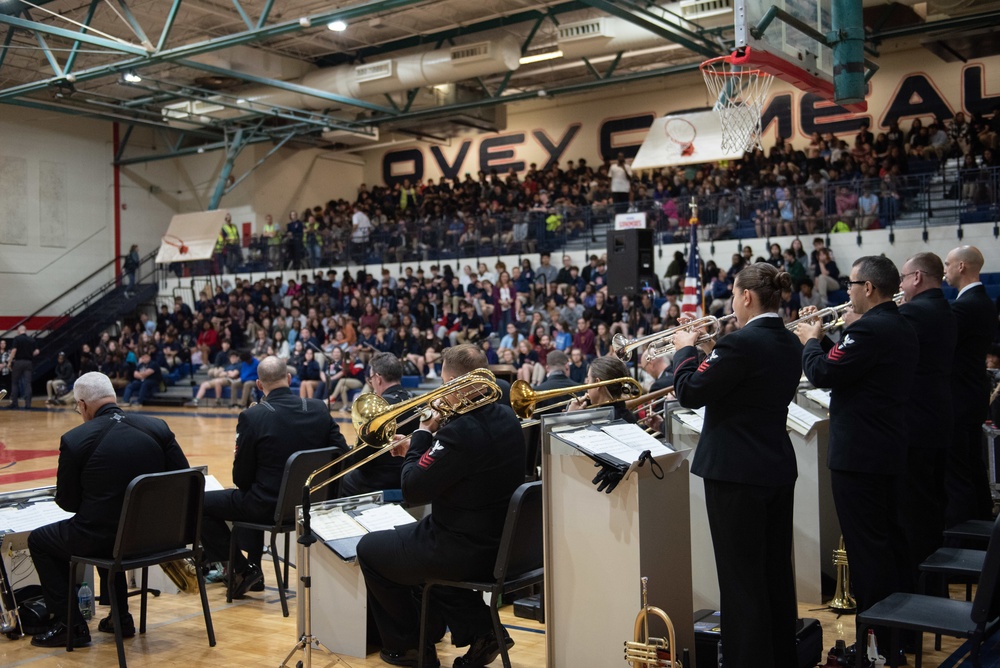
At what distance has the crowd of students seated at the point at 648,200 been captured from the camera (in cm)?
1655

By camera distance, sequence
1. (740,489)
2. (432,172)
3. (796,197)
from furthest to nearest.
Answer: (432,172) < (796,197) < (740,489)

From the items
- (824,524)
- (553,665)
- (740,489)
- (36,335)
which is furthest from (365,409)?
(36,335)

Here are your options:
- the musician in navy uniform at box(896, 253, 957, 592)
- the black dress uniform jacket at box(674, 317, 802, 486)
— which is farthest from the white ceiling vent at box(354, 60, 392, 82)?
the black dress uniform jacket at box(674, 317, 802, 486)

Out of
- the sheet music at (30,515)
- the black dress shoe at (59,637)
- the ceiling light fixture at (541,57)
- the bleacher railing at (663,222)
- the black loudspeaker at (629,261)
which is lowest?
the black dress shoe at (59,637)

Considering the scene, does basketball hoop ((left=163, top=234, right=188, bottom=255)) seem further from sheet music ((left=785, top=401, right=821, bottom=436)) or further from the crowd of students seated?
sheet music ((left=785, top=401, right=821, bottom=436))

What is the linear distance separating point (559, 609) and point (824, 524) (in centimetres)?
234

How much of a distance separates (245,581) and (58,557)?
1.24 meters

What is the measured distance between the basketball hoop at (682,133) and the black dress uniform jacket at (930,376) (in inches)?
522

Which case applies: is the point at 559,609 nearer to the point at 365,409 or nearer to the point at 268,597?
the point at 365,409

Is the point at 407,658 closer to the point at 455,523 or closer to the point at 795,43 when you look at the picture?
the point at 455,523

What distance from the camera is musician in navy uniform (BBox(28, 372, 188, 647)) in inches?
193

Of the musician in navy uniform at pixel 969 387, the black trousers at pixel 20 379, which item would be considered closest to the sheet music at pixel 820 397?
the musician in navy uniform at pixel 969 387

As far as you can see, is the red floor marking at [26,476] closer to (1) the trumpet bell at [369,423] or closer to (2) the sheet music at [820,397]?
(1) the trumpet bell at [369,423]

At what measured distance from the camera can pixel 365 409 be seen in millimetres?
4715
